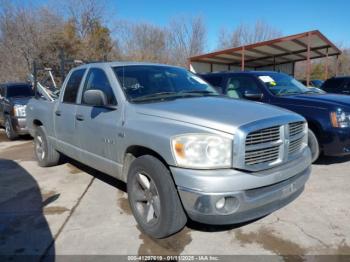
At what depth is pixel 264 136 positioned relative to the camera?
298 centimetres

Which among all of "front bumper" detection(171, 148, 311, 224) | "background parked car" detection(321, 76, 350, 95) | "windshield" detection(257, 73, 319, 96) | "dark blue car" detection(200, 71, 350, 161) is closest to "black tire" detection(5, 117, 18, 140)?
"dark blue car" detection(200, 71, 350, 161)

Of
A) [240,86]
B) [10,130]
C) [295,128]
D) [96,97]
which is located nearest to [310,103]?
[240,86]

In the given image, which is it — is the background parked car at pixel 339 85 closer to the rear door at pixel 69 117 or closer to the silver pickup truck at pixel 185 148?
the silver pickup truck at pixel 185 148

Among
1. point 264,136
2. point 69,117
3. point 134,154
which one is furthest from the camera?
point 69,117

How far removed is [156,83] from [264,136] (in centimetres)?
174

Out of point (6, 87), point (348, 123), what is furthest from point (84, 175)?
point (6, 87)

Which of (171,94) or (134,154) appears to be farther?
(171,94)

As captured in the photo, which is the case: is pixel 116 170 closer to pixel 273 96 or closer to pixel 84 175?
pixel 84 175

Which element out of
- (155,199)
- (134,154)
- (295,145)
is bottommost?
(155,199)

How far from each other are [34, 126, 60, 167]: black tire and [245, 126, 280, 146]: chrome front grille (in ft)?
13.6

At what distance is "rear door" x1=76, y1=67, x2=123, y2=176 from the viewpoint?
12.3 ft

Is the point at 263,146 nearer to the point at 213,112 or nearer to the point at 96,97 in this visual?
the point at 213,112

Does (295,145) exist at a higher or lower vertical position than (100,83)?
lower

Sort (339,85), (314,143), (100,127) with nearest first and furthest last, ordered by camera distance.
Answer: (100,127) < (314,143) < (339,85)
